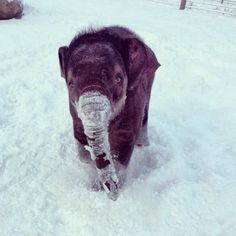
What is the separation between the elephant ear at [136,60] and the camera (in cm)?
296

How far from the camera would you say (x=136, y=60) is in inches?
118

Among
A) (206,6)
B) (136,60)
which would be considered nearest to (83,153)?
(136,60)

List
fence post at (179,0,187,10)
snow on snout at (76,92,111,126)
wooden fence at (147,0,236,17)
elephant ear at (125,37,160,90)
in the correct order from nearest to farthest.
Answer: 1. snow on snout at (76,92,111,126)
2. elephant ear at (125,37,160,90)
3. wooden fence at (147,0,236,17)
4. fence post at (179,0,187,10)

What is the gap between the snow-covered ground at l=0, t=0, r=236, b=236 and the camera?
309 centimetres

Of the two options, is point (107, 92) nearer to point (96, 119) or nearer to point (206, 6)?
point (96, 119)

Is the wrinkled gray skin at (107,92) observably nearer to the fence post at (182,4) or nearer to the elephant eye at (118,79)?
the elephant eye at (118,79)

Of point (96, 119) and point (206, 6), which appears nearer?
point (96, 119)

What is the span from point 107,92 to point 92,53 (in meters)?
0.34

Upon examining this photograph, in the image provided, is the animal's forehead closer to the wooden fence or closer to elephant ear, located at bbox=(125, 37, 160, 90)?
elephant ear, located at bbox=(125, 37, 160, 90)

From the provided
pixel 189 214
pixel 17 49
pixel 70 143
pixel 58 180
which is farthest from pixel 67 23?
pixel 189 214

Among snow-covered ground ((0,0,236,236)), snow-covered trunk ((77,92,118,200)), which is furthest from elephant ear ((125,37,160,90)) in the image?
snow-covered ground ((0,0,236,236))

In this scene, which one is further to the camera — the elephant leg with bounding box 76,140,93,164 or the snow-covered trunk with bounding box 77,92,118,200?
the elephant leg with bounding box 76,140,93,164

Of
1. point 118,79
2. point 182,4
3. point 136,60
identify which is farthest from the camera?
point 182,4

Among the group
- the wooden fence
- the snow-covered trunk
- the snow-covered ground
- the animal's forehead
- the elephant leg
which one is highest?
the animal's forehead
